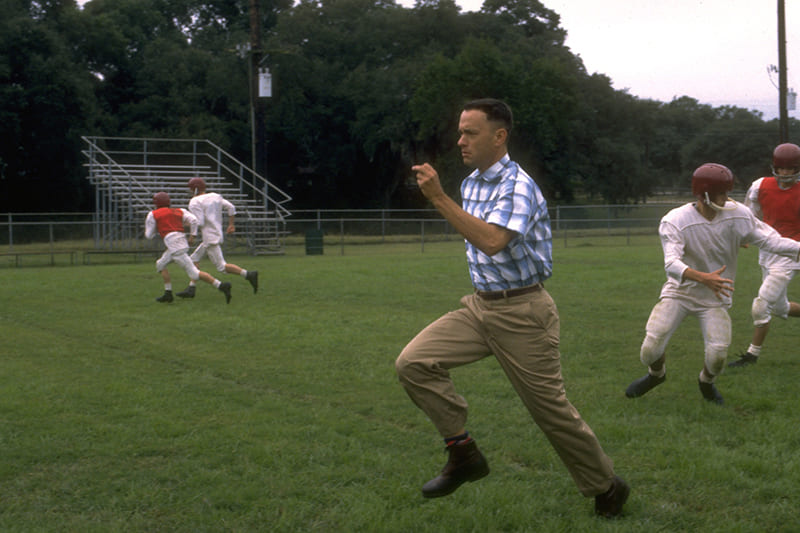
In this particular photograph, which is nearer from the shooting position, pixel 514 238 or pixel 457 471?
pixel 514 238

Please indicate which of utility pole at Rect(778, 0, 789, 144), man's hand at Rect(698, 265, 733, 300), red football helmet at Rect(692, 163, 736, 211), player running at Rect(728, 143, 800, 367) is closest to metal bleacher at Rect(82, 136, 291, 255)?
utility pole at Rect(778, 0, 789, 144)

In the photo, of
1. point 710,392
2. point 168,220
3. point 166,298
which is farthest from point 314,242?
point 710,392

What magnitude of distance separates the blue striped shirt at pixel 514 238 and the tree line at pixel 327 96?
4145 cm

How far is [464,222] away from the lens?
4004 mm

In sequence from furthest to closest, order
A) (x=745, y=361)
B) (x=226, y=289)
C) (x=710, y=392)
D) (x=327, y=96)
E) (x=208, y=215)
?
(x=327, y=96) < (x=208, y=215) < (x=226, y=289) < (x=745, y=361) < (x=710, y=392)

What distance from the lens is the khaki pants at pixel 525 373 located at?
4352mm

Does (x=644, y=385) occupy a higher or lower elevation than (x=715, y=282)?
lower

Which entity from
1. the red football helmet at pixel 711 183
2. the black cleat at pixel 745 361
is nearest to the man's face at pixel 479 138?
the red football helmet at pixel 711 183

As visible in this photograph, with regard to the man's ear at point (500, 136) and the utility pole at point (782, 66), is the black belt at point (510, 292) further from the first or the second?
the utility pole at point (782, 66)

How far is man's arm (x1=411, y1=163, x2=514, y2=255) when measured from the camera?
3975 millimetres

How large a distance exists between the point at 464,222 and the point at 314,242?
2708 cm

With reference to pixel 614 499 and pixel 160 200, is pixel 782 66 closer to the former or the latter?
pixel 160 200

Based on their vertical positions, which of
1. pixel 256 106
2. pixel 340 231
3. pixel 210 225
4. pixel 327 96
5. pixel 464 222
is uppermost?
pixel 327 96

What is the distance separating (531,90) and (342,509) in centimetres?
4934
